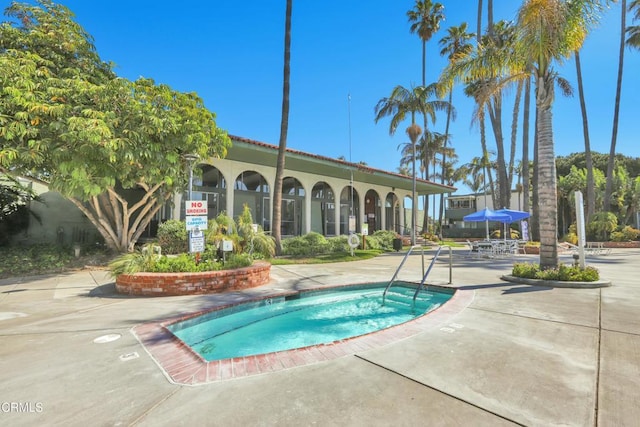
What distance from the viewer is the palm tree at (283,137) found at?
12.9 meters

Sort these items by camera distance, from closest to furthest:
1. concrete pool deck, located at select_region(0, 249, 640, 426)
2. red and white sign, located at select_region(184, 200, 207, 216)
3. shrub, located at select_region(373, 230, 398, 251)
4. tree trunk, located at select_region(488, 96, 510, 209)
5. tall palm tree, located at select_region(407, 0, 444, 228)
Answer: concrete pool deck, located at select_region(0, 249, 640, 426) < red and white sign, located at select_region(184, 200, 207, 216) < shrub, located at select_region(373, 230, 398, 251) < tree trunk, located at select_region(488, 96, 510, 209) < tall palm tree, located at select_region(407, 0, 444, 228)

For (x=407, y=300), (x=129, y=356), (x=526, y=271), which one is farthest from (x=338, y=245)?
(x=129, y=356)

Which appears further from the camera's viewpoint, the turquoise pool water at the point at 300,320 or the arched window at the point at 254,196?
the arched window at the point at 254,196

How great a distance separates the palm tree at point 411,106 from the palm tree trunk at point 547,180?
1194 centimetres

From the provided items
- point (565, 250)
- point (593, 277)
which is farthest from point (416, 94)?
point (593, 277)

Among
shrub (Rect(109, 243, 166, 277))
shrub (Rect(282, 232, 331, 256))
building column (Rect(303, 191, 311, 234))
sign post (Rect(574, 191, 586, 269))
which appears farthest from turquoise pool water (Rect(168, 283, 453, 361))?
building column (Rect(303, 191, 311, 234))

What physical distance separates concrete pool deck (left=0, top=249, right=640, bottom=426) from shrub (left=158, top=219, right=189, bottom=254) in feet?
23.8

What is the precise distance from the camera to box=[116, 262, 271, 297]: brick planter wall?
656 cm

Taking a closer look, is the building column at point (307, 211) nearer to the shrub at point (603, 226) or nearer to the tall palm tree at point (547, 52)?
the tall palm tree at point (547, 52)

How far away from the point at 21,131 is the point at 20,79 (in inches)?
57.7

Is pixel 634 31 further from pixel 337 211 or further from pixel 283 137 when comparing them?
pixel 283 137

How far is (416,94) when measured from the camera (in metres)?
20.5

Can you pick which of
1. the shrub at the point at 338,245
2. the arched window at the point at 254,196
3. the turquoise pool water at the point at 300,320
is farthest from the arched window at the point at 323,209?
the turquoise pool water at the point at 300,320

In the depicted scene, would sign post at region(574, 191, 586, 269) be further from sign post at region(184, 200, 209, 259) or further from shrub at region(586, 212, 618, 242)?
shrub at region(586, 212, 618, 242)
